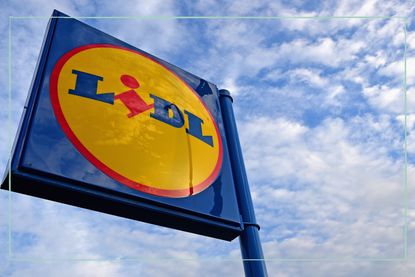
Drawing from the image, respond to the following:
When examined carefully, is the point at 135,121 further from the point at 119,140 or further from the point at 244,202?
the point at 244,202

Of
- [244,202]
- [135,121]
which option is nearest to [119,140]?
[135,121]

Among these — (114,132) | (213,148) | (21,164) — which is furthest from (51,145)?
(213,148)

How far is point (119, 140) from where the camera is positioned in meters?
3.67

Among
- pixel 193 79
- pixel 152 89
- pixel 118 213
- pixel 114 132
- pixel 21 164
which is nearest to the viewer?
pixel 21 164

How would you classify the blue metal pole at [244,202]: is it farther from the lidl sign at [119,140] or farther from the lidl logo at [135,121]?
the lidl logo at [135,121]

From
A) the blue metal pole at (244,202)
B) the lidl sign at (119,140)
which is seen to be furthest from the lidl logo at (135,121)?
the blue metal pole at (244,202)

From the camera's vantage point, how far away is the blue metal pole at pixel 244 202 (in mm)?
3814

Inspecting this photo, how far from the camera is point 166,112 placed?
4.28 metres

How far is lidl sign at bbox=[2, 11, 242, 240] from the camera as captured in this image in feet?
10.5

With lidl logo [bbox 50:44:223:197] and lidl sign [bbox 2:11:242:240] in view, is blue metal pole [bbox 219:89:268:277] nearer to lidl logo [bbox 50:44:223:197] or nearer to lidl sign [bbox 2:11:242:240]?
lidl sign [bbox 2:11:242:240]

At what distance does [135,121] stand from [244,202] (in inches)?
50.4

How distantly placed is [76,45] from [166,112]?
996 millimetres

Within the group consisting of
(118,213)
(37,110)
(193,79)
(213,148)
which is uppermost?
(193,79)

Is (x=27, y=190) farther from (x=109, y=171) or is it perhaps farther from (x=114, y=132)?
(x=114, y=132)
